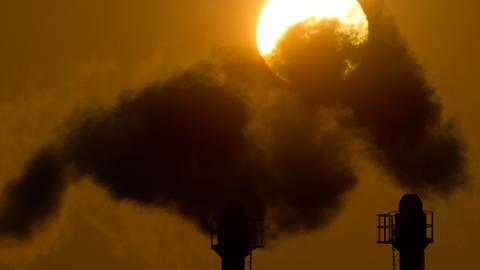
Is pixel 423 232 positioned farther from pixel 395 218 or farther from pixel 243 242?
pixel 243 242

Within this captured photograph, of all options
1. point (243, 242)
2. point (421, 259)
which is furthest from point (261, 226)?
point (421, 259)

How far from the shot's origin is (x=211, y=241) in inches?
4245

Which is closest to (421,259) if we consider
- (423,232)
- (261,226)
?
(423,232)

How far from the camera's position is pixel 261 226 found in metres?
108

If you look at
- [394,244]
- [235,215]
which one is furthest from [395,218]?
[235,215]

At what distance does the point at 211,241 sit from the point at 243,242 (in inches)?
67.5

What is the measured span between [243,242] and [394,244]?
736 cm

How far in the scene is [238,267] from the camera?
106625mm

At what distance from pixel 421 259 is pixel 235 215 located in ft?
30.5

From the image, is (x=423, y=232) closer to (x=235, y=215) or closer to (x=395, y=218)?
(x=395, y=218)

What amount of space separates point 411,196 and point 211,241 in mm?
10098

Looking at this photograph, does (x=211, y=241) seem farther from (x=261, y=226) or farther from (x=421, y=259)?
(x=421, y=259)

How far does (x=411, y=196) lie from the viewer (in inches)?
4178

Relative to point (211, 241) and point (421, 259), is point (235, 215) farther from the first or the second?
point (421, 259)
